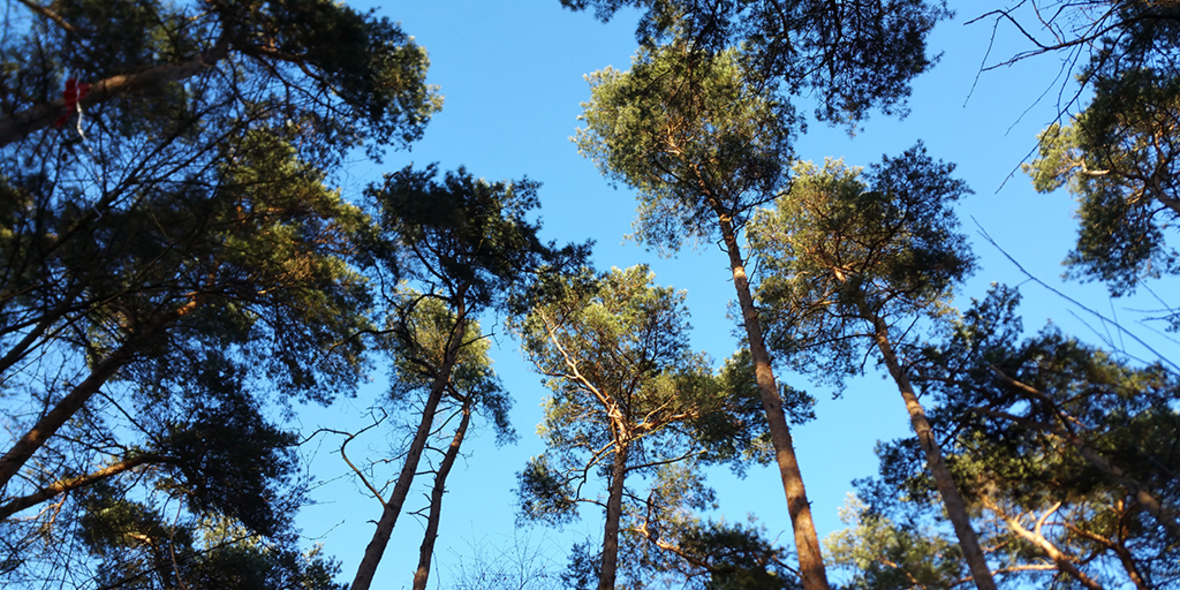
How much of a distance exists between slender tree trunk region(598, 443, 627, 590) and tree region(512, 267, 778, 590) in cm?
30

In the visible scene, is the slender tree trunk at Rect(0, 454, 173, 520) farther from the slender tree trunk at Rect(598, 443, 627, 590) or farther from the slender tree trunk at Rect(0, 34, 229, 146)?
the slender tree trunk at Rect(598, 443, 627, 590)

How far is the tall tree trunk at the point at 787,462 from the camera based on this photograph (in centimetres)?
655

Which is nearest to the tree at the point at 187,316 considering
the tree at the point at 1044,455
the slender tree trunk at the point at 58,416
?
the slender tree trunk at the point at 58,416

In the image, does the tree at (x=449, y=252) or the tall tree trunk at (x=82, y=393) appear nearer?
the tall tree trunk at (x=82, y=393)

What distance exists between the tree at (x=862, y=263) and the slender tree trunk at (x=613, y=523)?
3348mm

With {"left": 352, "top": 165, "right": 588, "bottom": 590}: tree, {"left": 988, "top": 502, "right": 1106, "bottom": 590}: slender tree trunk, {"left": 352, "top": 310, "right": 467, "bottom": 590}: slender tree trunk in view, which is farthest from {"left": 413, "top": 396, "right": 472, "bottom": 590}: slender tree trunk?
{"left": 988, "top": 502, "right": 1106, "bottom": 590}: slender tree trunk

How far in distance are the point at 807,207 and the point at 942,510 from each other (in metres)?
5.43

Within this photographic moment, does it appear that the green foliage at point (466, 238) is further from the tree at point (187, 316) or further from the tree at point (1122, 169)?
the tree at point (1122, 169)

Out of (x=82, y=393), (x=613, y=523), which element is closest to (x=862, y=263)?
(x=613, y=523)

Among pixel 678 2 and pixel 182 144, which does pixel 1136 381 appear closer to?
pixel 678 2

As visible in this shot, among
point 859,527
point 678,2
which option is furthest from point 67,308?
point 859,527

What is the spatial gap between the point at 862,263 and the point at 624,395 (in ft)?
16.5

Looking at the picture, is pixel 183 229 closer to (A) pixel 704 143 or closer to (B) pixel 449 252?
(B) pixel 449 252

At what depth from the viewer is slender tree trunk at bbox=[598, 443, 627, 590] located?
9.12m
